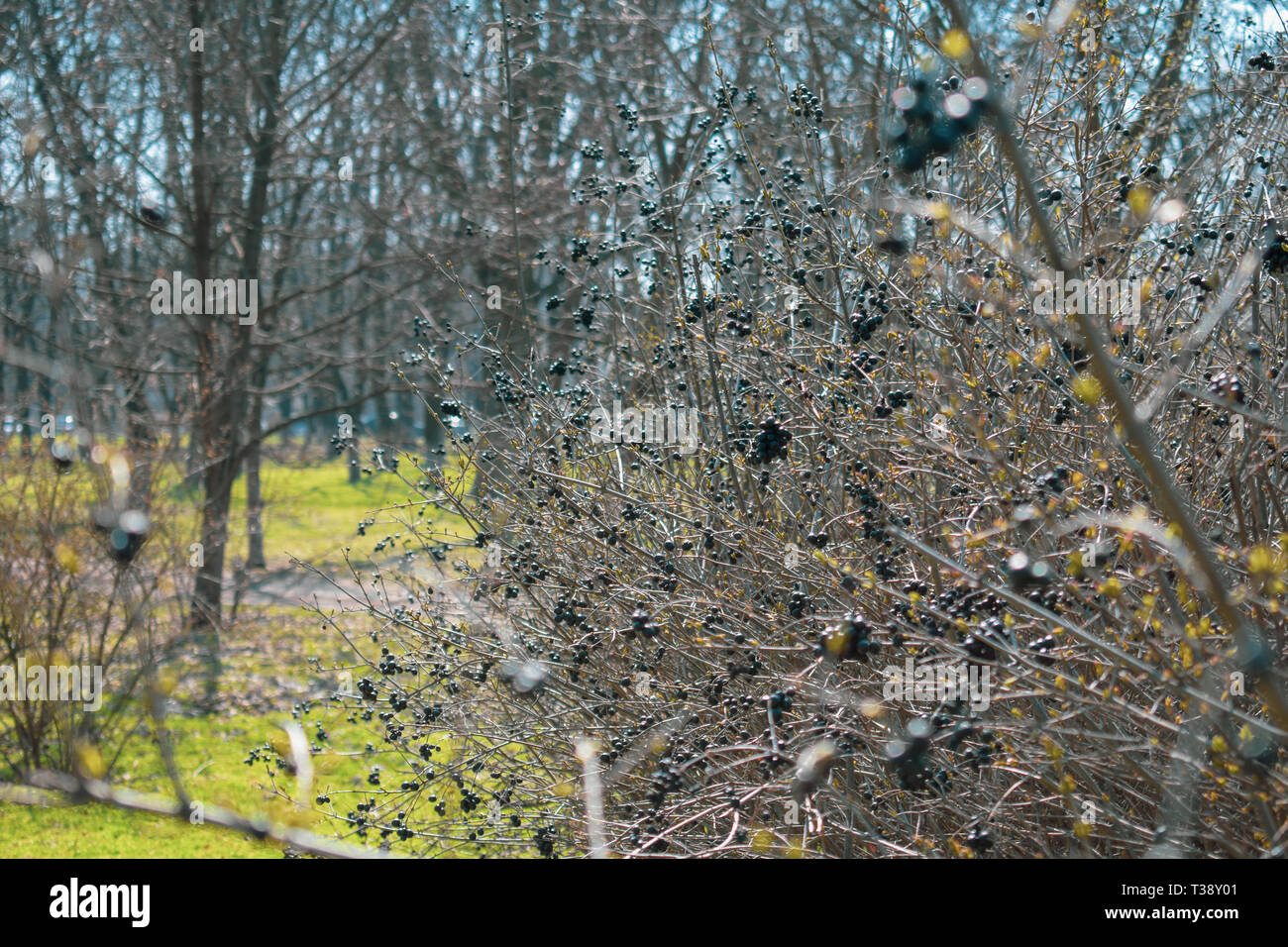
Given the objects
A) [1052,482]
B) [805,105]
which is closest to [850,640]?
[1052,482]

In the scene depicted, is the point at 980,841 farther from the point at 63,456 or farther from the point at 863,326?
the point at 63,456

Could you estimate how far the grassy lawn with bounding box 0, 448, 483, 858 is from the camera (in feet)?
21.3

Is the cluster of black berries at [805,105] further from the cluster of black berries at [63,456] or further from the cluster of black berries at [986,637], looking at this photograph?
the cluster of black berries at [63,456]

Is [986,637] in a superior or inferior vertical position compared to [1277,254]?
inferior

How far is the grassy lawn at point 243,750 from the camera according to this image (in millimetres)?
6484

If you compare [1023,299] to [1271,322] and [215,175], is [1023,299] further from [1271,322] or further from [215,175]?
[215,175]

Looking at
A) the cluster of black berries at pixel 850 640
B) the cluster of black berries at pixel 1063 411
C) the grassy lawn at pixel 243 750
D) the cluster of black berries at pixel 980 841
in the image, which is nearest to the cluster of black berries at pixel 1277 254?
the cluster of black berries at pixel 1063 411

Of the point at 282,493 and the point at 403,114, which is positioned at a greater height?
the point at 403,114

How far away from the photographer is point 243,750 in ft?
30.7

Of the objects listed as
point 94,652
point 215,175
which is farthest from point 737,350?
point 215,175

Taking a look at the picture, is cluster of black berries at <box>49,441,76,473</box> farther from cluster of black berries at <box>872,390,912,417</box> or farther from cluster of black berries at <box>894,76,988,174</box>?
cluster of black berries at <box>894,76,988,174</box>

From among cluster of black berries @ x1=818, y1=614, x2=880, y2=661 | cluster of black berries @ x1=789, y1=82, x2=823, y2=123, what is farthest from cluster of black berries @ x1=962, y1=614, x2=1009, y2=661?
cluster of black berries @ x1=789, y1=82, x2=823, y2=123
